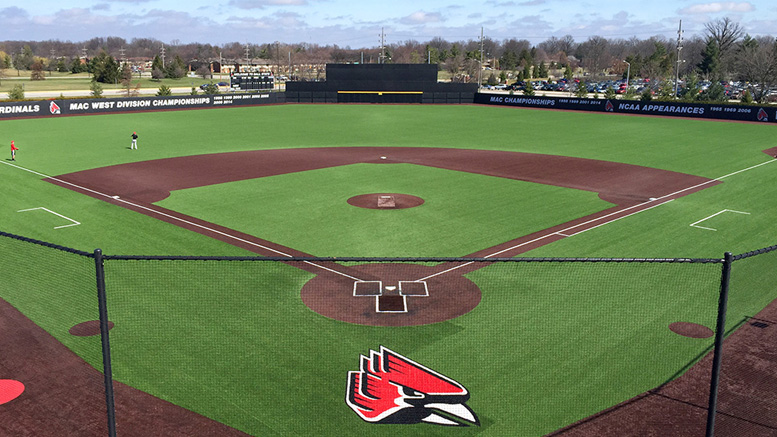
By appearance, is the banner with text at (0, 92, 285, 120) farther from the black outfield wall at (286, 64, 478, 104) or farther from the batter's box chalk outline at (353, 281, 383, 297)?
the batter's box chalk outline at (353, 281, 383, 297)

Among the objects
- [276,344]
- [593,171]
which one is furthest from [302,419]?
[593,171]

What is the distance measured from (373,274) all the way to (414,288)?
1.58 metres

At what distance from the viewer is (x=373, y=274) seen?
17547 mm

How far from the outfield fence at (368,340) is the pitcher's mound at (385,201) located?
8.31 m

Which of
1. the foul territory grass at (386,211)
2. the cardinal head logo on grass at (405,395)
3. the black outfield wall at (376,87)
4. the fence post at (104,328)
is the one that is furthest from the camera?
the black outfield wall at (376,87)

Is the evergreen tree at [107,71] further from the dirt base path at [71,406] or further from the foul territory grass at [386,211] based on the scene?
the dirt base path at [71,406]

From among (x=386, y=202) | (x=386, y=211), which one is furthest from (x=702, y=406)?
(x=386, y=202)

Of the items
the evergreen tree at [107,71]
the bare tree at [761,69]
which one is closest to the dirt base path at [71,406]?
the bare tree at [761,69]

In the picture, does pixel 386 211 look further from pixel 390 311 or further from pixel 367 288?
pixel 390 311

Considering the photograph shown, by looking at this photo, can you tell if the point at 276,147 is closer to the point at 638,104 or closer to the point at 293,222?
the point at 293,222

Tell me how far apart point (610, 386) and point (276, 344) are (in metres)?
6.60

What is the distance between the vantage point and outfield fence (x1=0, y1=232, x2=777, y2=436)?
9.70m

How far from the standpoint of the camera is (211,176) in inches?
1330

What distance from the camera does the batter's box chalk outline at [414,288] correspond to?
16.0 metres
